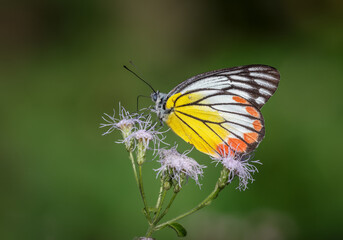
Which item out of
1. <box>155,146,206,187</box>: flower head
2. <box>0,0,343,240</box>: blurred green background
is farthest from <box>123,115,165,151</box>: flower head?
<box>0,0,343,240</box>: blurred green background

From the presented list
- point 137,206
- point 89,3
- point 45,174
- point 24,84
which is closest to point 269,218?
point 137,206

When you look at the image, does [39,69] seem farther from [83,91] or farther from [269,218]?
[269,218]

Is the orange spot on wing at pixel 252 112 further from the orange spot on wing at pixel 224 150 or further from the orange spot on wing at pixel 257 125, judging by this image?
the orange spot on wing at pixel 224 150

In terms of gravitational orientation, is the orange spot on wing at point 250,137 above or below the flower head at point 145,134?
above

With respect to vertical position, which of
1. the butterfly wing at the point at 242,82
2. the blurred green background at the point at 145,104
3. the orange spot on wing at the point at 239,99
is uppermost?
the butterfly wing at the point at 242,82

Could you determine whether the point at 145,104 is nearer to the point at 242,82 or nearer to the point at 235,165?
the point at 242,82

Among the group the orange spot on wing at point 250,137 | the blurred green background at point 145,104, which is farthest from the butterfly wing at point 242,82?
the blurred green background at point 145,104

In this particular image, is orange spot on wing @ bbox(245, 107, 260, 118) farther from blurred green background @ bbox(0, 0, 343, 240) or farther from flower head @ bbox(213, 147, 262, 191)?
blurred green background @ bbox(0, 0, 343, 240)
